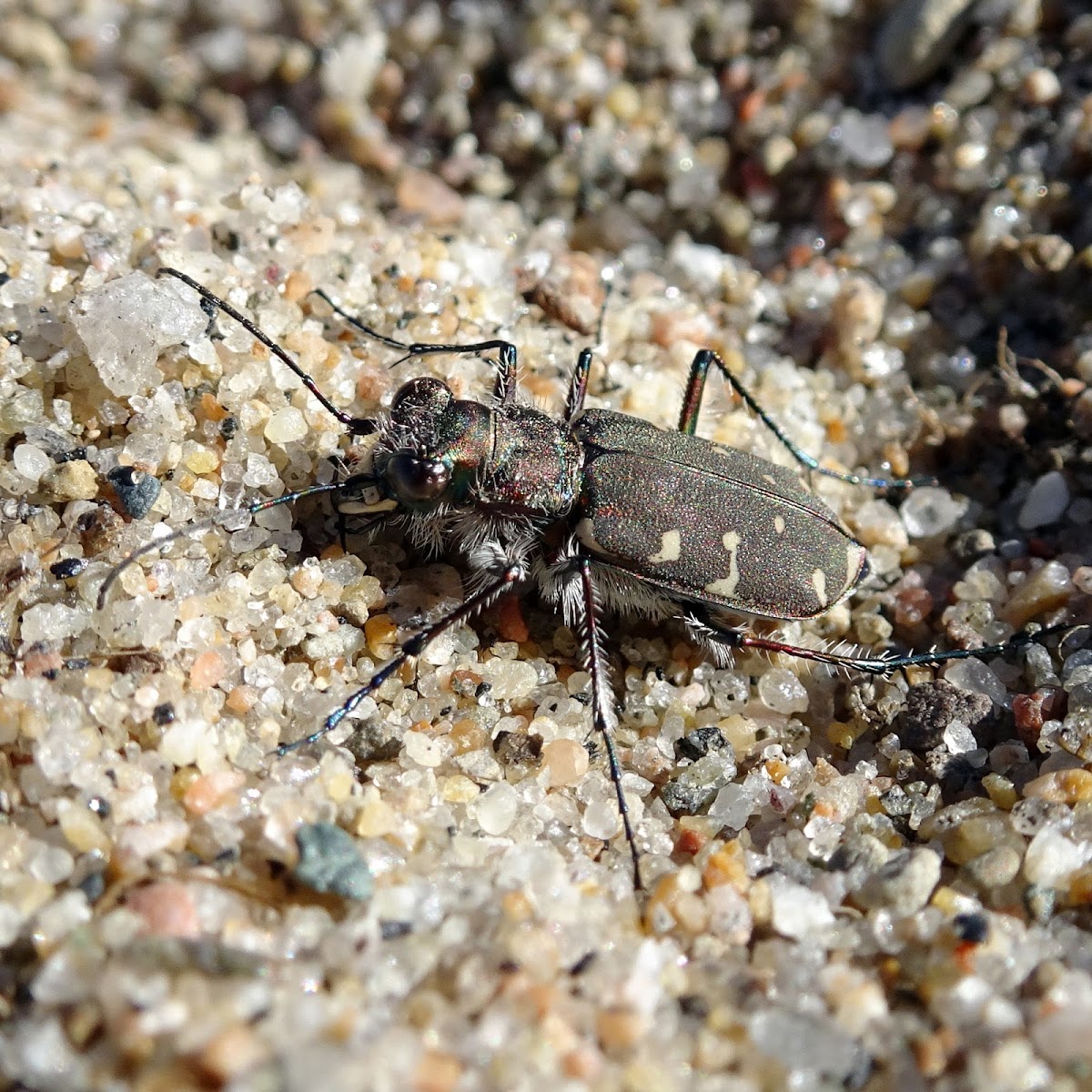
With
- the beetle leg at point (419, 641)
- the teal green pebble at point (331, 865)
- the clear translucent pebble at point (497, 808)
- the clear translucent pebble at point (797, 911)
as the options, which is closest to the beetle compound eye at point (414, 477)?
the beetle leg at point (419, 641)

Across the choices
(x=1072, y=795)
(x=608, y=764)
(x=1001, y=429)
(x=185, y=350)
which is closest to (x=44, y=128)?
(x=185, y=350)

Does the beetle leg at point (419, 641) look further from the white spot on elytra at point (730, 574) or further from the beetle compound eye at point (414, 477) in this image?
the white spot on elytra at point (730, 574)

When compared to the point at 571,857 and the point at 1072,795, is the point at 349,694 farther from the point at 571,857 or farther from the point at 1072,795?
the point at 1072,795

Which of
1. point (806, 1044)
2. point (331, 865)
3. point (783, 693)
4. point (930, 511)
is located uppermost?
point (930, 511)

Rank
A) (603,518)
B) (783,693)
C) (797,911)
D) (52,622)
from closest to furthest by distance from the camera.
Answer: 1. (797,911)
2. (52,622)
3. (603,518)
4. (783,693)

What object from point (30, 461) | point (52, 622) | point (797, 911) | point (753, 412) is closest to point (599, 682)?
point (797, 911)

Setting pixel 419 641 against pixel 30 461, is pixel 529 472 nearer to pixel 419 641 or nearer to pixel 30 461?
pixel 419 641
